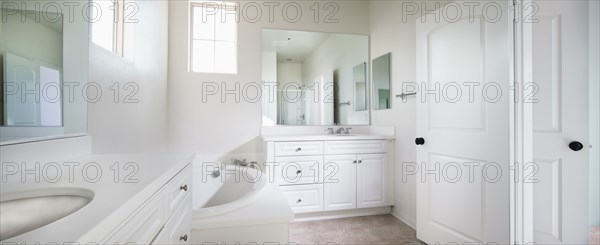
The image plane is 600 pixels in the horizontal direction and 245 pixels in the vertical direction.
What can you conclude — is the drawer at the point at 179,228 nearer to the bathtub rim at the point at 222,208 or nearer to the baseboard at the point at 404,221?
the bathtub rim at the point at 222,208

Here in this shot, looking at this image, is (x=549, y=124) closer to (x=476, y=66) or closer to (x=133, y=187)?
(x=476, y=66)

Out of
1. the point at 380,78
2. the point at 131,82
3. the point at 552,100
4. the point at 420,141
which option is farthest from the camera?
the point at 380,78

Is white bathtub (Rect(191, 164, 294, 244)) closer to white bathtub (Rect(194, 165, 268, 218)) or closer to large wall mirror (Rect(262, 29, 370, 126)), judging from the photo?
white bathtub (Rect(194, 165, 268, 218))

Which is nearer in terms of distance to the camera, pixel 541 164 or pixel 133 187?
pixel 133 187

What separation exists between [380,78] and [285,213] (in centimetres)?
192

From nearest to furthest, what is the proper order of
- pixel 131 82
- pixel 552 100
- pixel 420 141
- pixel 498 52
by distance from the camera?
pixel 498 52 < pixel 552 100 < pixel 131 82 < pixel 420 141

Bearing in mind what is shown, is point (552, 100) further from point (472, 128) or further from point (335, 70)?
point (335, 70)

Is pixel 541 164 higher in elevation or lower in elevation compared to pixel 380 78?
lower

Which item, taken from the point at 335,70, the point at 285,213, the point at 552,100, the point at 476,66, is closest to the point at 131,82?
the point at 285,213

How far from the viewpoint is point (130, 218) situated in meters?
0.51

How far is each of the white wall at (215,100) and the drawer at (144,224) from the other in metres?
1.85

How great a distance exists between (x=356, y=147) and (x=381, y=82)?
781 millimetres

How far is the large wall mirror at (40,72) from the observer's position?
0.74m

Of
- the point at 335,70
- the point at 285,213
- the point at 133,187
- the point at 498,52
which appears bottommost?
the point at 285,213
